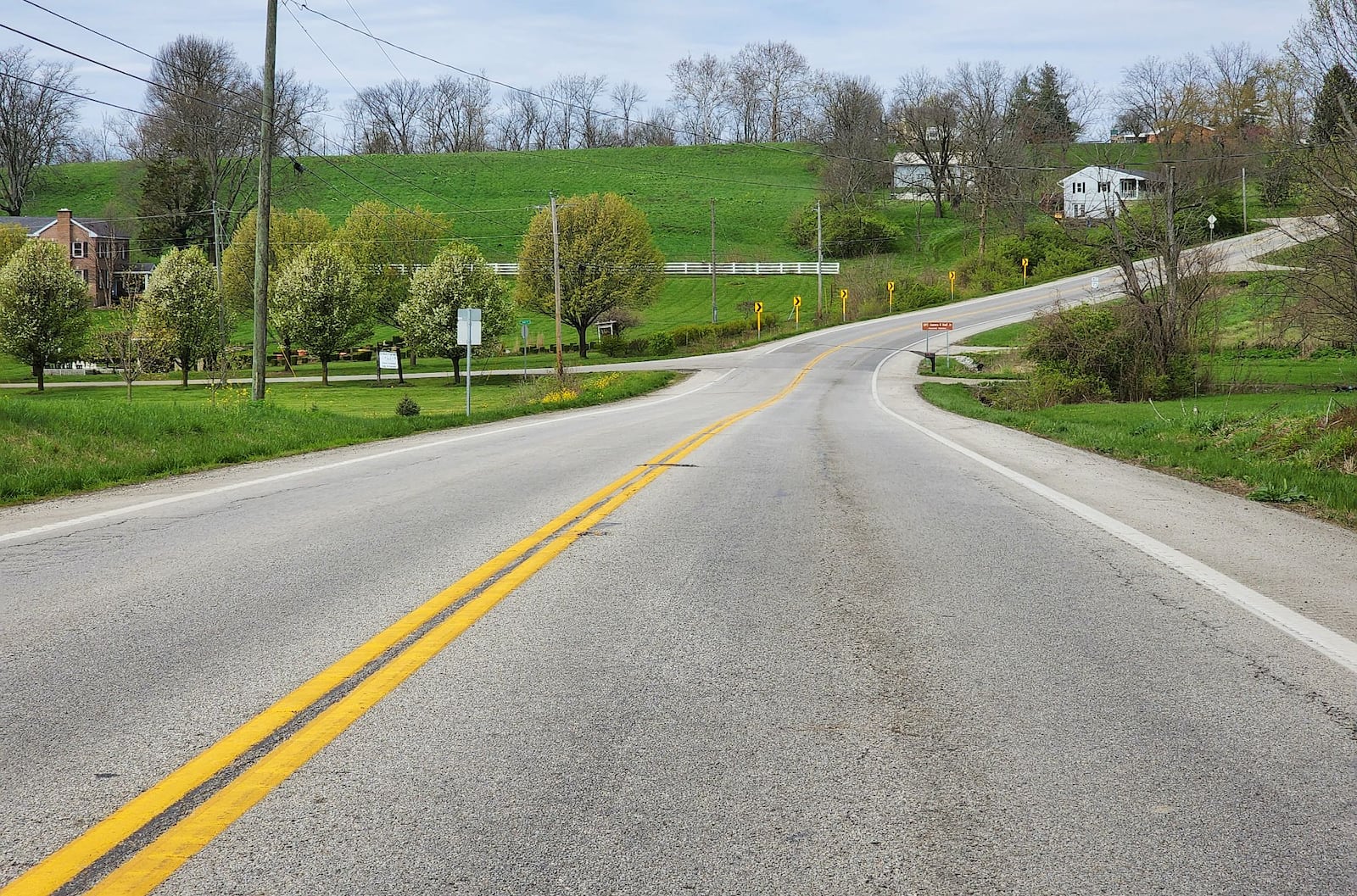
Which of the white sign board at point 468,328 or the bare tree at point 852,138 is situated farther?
the bare tree at point 852,138

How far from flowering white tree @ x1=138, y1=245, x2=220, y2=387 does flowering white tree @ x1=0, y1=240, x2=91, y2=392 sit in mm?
3348

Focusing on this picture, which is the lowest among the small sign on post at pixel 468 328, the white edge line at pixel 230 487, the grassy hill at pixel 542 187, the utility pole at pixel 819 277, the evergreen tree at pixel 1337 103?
the white edge line at pixel 230 487

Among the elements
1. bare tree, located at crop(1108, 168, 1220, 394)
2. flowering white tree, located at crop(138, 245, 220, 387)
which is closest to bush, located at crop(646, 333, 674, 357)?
flowering white tree, located at crop(138, 245, 220, 387)

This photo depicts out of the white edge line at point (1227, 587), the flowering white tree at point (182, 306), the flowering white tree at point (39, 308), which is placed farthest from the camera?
the flowering white tree at point (182, 306)

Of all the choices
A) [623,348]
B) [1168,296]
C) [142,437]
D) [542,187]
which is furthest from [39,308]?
[542,187]

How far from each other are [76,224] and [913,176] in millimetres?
77934

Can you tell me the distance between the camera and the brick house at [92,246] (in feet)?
266

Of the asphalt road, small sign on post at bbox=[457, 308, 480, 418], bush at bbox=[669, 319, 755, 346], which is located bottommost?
the asphalt road

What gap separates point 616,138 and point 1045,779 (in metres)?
144

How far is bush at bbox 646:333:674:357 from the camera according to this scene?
62531mm

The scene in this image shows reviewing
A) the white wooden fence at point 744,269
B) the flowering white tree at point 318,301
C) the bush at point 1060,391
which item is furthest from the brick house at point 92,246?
the bush at point 1060,391

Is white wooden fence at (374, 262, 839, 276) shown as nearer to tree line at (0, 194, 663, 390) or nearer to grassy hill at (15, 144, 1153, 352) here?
grassy hill at (15, 144, 1153, 352)

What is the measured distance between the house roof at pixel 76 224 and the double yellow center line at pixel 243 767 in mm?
88371

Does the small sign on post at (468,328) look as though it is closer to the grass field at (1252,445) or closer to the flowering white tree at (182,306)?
the grass field at (1252,445)
